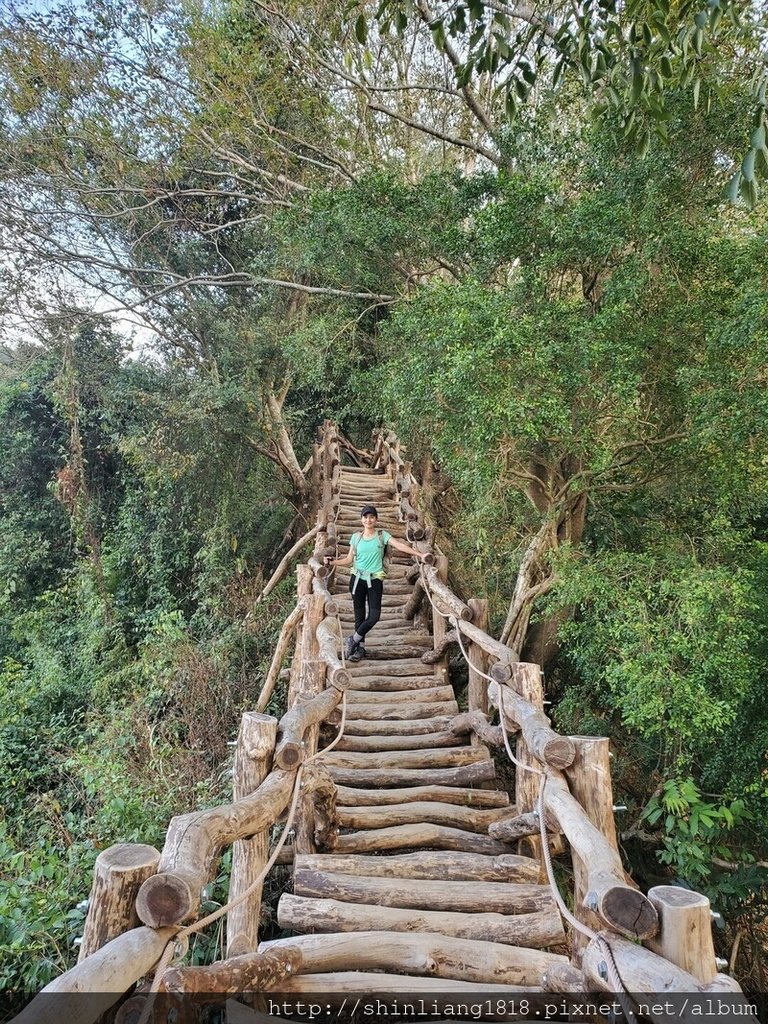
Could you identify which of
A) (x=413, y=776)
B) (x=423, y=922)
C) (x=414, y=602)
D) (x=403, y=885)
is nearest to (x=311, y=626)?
(x=413, y=776)

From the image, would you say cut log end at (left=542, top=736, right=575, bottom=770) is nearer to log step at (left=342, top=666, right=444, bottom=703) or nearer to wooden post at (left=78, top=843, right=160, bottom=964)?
wooden post at (left=78, top=843, right=160, bottom=964)

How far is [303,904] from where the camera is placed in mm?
2793

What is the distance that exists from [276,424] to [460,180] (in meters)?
4.96

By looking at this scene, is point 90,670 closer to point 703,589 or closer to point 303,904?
point 303,904

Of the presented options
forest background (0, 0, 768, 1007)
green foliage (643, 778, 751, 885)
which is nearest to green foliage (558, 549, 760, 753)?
forest background (0, 0, 768, 1007)

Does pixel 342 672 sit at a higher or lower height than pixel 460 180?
lower

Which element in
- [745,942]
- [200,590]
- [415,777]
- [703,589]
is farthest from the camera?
[200,590]

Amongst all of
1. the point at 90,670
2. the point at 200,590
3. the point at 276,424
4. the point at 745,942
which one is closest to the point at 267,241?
the point at 276,424

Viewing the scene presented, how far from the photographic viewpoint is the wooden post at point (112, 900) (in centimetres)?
158

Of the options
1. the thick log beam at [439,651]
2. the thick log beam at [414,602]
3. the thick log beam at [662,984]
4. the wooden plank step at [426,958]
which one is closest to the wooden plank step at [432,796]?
the wooden plank step at [426,958]

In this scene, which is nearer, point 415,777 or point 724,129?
point 415,777

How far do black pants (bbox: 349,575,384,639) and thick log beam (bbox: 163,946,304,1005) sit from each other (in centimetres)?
335

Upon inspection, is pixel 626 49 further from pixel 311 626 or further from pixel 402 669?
pixel 402 669

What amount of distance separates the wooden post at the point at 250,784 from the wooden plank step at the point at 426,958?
1.02 ft
